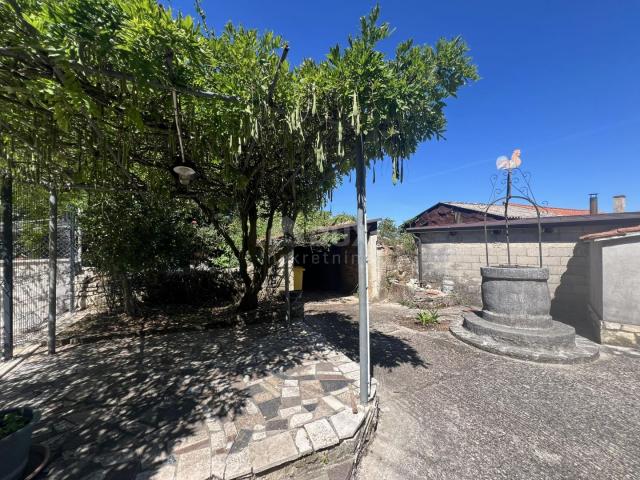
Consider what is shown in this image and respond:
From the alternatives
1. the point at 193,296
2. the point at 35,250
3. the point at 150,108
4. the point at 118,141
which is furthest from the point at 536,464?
the point at 35,250

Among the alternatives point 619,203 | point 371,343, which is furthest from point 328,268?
point 619,203

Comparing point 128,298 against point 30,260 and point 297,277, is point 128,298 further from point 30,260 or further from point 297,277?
point 297,277

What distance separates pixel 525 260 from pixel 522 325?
11.1 ft

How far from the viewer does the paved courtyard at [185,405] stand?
6.70 ft

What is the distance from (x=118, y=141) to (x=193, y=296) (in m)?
4.84

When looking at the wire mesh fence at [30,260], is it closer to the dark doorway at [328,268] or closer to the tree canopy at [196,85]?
the tree canopy at [196,85]

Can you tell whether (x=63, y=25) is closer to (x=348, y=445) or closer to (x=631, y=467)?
(x=348, y=445)

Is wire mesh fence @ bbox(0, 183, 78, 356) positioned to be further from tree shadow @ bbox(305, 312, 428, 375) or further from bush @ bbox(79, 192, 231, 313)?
tree shadow @ bbox(305, 312, 428, 375)

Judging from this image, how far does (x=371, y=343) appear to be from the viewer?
481cm

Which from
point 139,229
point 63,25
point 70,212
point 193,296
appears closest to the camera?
point 63,25

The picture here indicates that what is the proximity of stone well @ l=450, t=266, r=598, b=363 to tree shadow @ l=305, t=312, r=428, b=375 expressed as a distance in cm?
130

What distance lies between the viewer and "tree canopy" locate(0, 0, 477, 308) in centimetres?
188

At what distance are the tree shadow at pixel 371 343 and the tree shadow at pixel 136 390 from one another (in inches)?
18.7

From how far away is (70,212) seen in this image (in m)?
5.83
